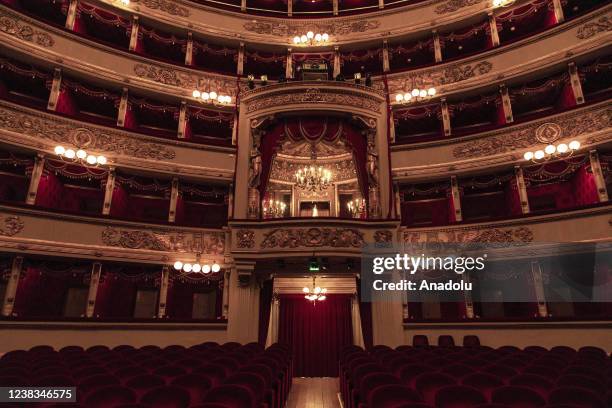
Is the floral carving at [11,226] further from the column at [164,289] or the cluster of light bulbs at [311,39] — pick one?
the cluster of light bulbs at [311,39]

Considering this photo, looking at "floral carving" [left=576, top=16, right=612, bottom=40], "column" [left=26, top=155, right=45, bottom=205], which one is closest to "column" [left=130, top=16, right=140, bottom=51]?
"column" [left=26, top=155, right=45, bottom=205]

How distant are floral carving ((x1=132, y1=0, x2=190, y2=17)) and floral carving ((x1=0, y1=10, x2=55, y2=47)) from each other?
381 cm

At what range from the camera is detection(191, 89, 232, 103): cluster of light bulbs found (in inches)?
509

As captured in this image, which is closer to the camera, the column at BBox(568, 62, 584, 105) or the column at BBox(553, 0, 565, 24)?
the column at BBox(568, 62, 584, 105)

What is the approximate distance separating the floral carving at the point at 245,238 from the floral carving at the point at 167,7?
9770 millimetres

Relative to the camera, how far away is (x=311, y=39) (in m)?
15.0

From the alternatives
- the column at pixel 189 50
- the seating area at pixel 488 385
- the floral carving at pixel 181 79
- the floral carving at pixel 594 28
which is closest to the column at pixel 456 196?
the floral carving at pixel 594 28

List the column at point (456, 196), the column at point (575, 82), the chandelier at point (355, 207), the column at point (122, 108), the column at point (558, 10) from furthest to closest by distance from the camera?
the chandelier at point (355, 207) → the column at point (122, 108) → the column at point (558, 10) → the column at point (456, 196) → the column at point (575, 82)

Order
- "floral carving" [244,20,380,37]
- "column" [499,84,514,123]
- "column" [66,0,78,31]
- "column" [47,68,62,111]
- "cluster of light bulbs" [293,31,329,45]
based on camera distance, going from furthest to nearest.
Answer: "floral carving" [244,20,380,37] < "cluster of light bulbs" [293,31,329,45] < "column" [66,0,78,31] < "column" [499,84,514,123] < "column" [47,68,62,111]

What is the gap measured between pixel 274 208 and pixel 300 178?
2426mm

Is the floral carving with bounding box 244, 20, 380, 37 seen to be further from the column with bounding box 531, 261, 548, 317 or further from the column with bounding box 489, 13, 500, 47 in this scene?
the column with bounding box 531, 261, 548, 317

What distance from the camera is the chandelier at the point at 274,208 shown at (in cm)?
1453

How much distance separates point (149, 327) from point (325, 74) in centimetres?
939

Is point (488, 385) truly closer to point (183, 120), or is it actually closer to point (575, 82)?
point (575, 82)
